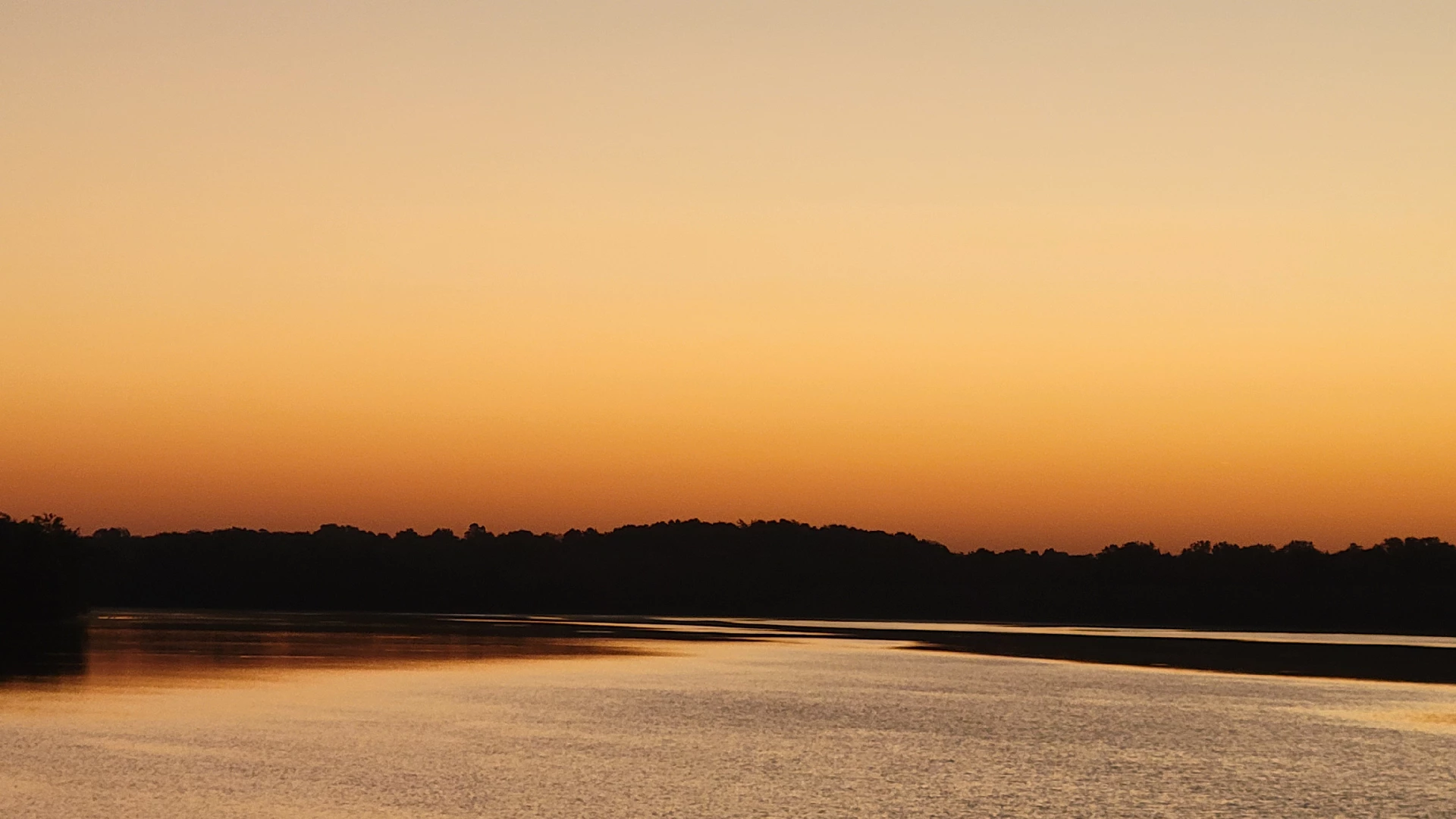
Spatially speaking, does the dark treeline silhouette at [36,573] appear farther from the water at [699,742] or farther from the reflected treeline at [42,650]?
the water at [699,742]

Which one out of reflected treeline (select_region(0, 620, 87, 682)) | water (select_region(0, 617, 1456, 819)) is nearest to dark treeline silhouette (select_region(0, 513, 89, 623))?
reflected treeline (select_region(0, 620, 87, 682))

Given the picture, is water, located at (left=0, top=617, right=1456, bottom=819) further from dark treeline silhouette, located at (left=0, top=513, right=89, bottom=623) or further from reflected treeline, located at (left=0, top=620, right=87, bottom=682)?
dark treeline silhouette, located at (left=0, top=513, right=89, bottom=623)

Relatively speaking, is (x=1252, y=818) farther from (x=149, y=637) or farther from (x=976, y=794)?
(x=149, y=637)

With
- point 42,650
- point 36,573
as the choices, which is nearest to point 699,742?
point 42,650

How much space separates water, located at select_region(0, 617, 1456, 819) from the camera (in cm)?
3041

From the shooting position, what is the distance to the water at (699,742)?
30406 millimetres

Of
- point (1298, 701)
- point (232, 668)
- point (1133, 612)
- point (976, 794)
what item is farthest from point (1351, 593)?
point (976, 794)

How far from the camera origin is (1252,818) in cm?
2962

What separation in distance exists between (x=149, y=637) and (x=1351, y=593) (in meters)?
129

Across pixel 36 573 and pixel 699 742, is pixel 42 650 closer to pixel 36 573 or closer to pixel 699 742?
pixel 36 573

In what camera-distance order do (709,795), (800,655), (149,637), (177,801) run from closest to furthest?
(177,801)
(709,795)
(800,655)
(149,637)

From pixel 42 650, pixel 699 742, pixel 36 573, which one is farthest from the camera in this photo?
pixel 36 573

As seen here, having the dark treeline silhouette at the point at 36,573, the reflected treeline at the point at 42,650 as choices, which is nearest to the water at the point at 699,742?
the reflected treeline at the point at 42,650

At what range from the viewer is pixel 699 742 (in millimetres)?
Result: 40906
